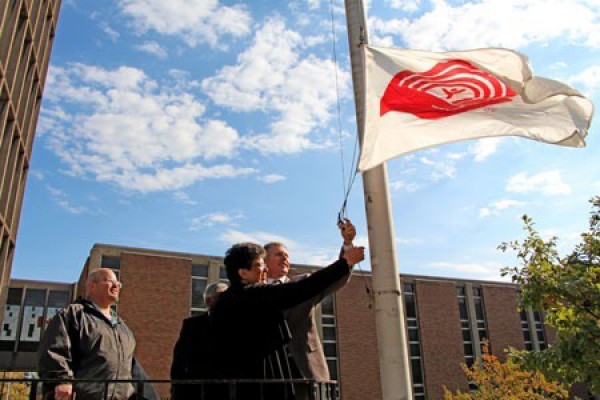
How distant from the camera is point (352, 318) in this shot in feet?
118

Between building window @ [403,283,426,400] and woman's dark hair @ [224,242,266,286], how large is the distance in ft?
115

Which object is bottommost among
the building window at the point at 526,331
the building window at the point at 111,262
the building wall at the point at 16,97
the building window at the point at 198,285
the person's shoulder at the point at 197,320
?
the person's shoulder at the point at 197,320

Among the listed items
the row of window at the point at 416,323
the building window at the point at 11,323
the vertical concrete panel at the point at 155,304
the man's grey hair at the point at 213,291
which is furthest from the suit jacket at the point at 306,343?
the building window at the point at 11,323

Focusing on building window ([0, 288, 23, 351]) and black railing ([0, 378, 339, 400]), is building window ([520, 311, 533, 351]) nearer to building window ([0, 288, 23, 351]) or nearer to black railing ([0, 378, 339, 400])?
building window ([0, 288, 23, 351])

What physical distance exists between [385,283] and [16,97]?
61.5 feet

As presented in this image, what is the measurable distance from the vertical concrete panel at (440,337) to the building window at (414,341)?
1.13ft

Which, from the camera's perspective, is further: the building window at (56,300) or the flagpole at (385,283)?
the building window at (56,300)

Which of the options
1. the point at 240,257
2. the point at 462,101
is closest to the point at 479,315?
the point at 462,101

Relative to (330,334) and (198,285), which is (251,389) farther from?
(330,334)

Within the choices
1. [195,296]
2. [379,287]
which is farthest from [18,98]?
[379,287]

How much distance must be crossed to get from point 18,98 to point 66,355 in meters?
18.0

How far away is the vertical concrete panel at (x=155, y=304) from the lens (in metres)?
29.0

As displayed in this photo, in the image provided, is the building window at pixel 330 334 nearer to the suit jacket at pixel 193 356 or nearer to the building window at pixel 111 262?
the building window at pixel 111 262

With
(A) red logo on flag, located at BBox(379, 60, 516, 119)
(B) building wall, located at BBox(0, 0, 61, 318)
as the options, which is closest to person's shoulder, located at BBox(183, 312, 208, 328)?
(A) red logo on flag, located at BBox(379, 60, 516, 119)
